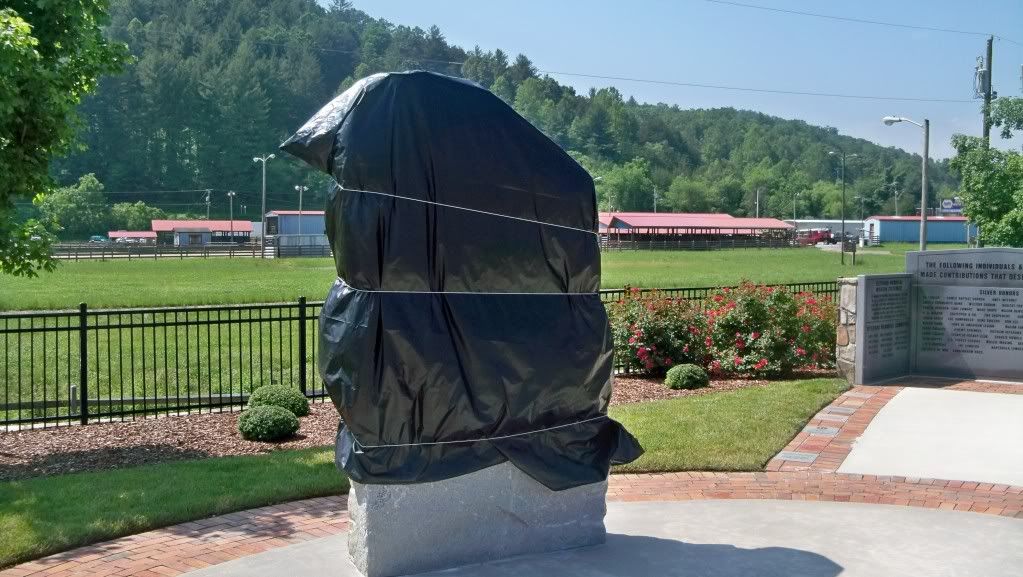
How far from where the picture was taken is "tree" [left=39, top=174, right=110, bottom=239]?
322 feet

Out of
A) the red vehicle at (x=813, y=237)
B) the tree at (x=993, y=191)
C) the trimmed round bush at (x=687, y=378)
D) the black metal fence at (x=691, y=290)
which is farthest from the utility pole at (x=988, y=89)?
the red vehicle at (x=813, y=237)

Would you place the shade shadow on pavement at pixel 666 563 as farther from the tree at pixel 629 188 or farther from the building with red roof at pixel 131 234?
the tree at pixel 629 188

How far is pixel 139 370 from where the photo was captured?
16.2 m

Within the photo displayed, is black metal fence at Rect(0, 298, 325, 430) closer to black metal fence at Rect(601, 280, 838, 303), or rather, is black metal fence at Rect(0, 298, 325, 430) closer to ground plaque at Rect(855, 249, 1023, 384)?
black metal fence at Rect(601, 280, 838, 303)

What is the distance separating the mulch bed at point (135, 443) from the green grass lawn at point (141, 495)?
0.71 metres

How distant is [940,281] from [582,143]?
315 ft

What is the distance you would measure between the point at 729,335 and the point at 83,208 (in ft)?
322

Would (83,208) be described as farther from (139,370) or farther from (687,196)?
(139,370)

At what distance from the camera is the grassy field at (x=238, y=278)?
97.0 feet

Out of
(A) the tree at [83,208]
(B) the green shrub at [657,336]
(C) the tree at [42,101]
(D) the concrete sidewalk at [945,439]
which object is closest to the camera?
(D) the concrete sidewalk at [945,439]

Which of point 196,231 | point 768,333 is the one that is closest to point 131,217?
point 196,231

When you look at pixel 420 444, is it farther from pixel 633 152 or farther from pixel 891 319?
pixel 633 152

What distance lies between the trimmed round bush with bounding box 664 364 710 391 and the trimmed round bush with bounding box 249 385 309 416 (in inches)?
196

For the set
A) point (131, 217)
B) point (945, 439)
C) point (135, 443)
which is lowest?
point (135, 443)
